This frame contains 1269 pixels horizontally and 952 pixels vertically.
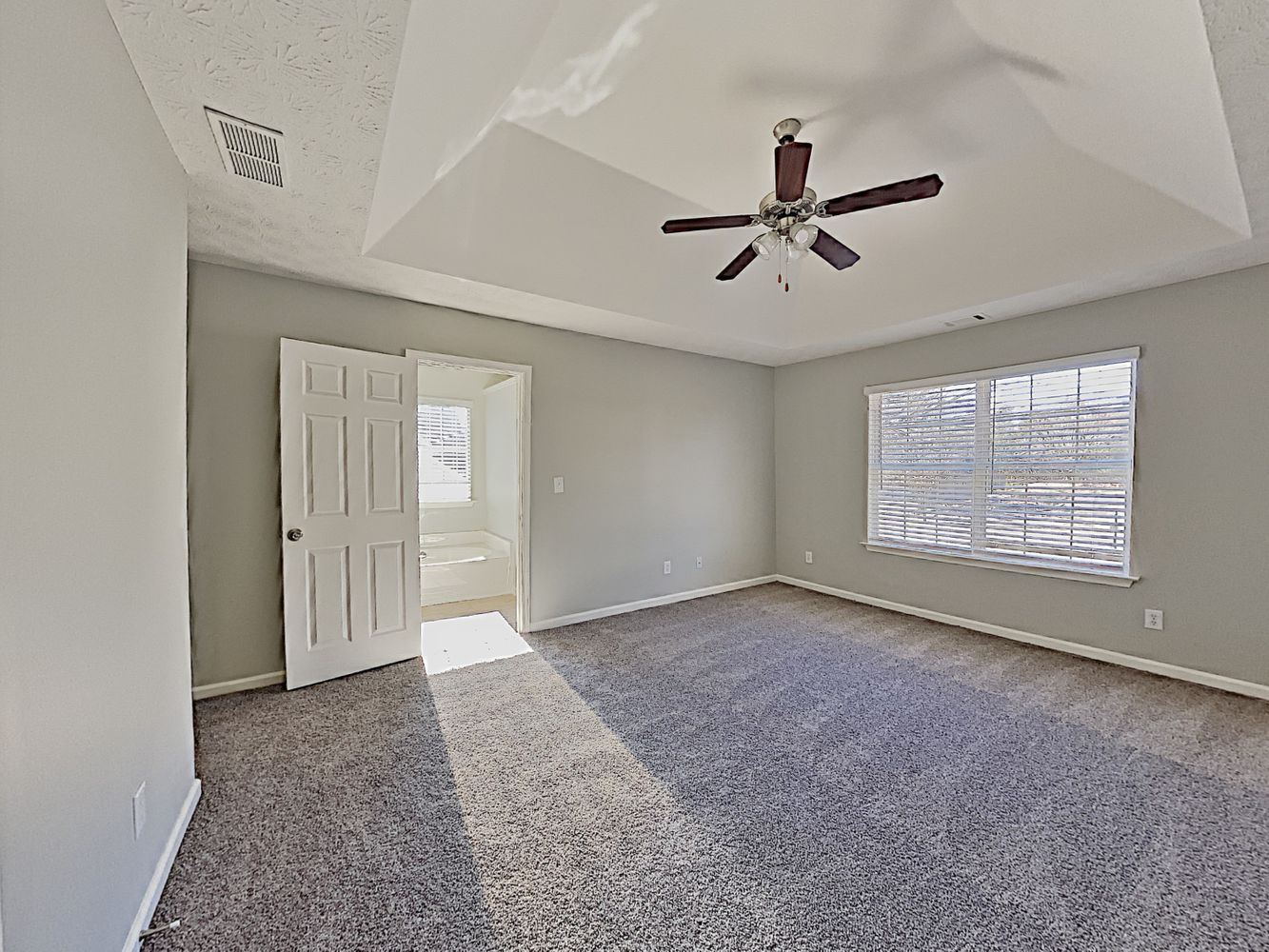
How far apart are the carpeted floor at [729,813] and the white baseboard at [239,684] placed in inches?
7.1

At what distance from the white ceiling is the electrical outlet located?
209cm

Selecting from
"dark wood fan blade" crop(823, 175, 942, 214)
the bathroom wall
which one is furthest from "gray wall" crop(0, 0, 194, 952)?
the bathroom wall

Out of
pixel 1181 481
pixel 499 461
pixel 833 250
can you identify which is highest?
pixel 833 250

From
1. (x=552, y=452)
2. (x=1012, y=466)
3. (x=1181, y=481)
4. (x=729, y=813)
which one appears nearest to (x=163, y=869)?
(x=729, y=813)

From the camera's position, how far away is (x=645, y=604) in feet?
15.4

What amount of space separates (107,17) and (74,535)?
1.32m

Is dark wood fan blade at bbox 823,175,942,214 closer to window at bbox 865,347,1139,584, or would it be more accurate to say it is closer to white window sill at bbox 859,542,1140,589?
window at bbox 865,347,1139,584

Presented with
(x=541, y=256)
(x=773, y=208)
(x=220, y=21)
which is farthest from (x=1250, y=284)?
(x=220, y=21)

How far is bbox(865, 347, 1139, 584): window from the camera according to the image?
3.46 metres

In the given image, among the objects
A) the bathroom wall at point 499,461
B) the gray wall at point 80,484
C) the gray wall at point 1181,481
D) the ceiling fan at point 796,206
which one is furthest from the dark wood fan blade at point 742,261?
the bathroom wall at point 499,461

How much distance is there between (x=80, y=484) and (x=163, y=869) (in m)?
1.30

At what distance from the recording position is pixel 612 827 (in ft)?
6.22

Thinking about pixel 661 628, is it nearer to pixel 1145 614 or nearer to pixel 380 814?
pixel 380 814

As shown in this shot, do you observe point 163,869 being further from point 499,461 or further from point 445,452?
point 445,452
